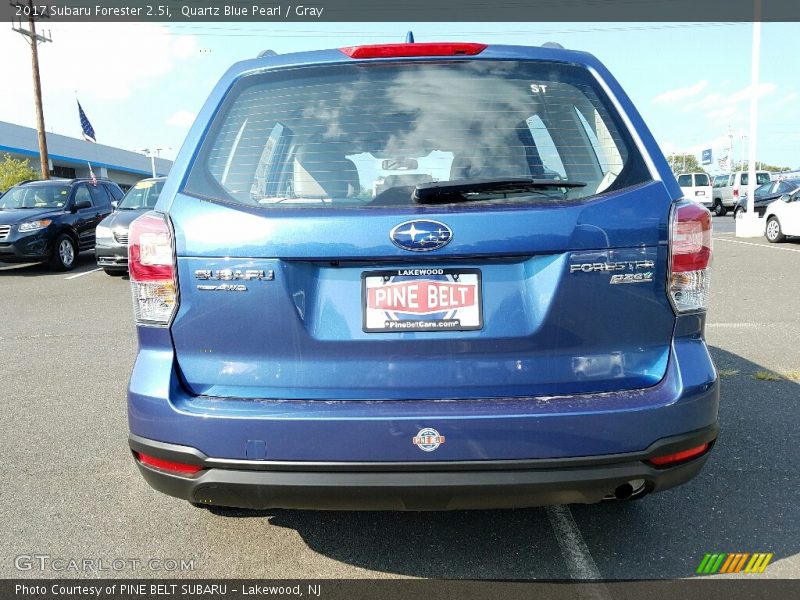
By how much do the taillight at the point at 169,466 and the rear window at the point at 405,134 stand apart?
0.90m

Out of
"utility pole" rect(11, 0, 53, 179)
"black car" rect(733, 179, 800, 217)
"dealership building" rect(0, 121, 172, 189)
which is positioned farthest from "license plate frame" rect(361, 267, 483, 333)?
"dealership building" rect(0, 121, 172, 189)

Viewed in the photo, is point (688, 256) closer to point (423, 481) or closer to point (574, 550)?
point (423, 481)

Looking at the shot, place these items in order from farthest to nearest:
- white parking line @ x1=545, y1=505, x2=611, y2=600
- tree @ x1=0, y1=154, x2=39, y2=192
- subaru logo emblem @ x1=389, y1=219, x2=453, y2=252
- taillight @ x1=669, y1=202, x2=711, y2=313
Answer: tree @ x1=0, y1=154, x2=39, y2=192 → white parking line @ x1=545, y1=505, x2=611, y2=600 → taillight @ x1=669, y1=202, x2=711, y2=313 → subaru logo emblem @ x1=389, y1=219, x2=453, y2=252

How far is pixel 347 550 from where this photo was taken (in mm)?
2596

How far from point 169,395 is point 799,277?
403 inches

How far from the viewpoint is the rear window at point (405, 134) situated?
7.11ft

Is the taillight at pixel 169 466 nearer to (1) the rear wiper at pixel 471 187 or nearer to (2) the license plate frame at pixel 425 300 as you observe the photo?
(2) the license plate frame at pixel 425 300

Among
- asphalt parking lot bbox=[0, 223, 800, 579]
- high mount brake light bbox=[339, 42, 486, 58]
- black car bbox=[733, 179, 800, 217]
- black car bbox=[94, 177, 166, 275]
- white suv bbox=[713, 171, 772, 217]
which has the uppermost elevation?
high mount brake light bbox=[339, 42, 486, 58]

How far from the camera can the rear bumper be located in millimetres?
1990

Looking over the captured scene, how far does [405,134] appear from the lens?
2.23 metres

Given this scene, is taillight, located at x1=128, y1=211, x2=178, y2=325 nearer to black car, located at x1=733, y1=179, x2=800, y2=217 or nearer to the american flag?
black car, located at x1=733, y1=179, x2=800, y2=217

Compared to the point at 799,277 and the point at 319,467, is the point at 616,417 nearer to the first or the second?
the point at 319,467

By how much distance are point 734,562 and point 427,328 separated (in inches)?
61.6

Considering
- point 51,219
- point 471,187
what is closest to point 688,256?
point 471,187
